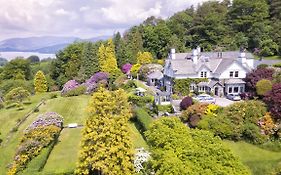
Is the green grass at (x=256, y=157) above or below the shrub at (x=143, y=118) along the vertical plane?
below

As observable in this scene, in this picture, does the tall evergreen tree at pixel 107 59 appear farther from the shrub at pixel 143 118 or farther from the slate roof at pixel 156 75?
the shrub at pixel 143 118

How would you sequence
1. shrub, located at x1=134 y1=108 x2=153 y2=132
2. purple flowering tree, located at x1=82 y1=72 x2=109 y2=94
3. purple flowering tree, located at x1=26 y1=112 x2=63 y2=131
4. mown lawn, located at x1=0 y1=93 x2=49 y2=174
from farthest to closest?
1. purple flowering tree, located at x1=82 y1=72 x2=109 y2=94
2. shrub, located at x1=134 y1=108 x2=153 y2=132
3. purple flowering tree, located at x1=26 y1=112 x2=63 y2=131
4. mown lawn, located at x1=0 y1=93 x2=49 y2=174

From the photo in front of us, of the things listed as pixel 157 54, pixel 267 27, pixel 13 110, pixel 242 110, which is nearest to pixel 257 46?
pixel 267 27

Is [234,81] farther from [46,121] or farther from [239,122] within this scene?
[46,121]

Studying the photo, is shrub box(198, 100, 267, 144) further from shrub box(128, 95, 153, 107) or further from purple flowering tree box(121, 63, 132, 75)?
purple flowering tree box(121, 63, 132, 75)

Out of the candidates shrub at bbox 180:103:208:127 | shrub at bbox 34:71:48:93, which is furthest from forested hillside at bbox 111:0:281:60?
shrub at bbox 180:103:208:127

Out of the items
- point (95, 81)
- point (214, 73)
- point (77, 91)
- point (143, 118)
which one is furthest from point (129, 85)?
point (143, 118)

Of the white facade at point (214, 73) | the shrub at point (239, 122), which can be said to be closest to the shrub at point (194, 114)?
the shrub at point (239, 122)

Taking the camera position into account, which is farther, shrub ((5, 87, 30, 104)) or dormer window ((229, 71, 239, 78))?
shrub ((5, 87, 30, 104))
